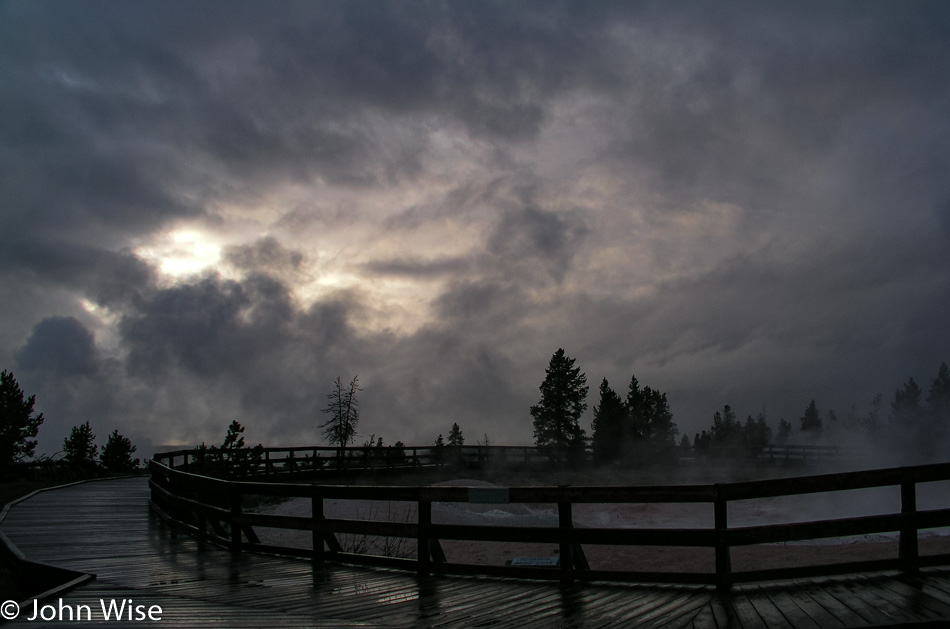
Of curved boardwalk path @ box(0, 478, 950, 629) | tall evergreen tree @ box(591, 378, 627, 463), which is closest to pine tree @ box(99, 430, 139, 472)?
tall evergreen tree @ box(591, 378, 627, 463)

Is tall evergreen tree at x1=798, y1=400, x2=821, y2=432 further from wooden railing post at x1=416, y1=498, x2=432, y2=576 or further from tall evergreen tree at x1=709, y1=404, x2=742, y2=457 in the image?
wooden railing post at x1=416, y1=498, x2=432, y2=576

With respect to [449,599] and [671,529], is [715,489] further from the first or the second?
[449,599]

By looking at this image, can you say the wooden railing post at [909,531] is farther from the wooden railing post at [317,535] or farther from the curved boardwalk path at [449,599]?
the wooden railing post at [317,535]

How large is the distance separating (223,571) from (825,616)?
7044mm

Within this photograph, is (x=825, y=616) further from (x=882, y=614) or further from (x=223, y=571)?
(x=223, y=571)


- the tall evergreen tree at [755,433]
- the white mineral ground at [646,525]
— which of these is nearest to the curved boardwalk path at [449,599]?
the white mineral ground at [646,525]

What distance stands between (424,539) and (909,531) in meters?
5.38

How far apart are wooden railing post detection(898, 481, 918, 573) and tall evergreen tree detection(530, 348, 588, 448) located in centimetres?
5747

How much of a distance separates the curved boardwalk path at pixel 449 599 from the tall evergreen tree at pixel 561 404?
184 ft

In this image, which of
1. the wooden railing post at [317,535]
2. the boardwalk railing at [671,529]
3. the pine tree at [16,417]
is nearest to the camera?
the boardwalk railing at [671,529]

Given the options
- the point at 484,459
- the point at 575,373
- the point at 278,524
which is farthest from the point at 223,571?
the point at 575,373

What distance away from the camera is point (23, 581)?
8797 millimetres

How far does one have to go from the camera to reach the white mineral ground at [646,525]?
2057cm

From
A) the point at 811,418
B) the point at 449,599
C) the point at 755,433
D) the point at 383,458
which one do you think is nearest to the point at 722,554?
the point at 449,599
